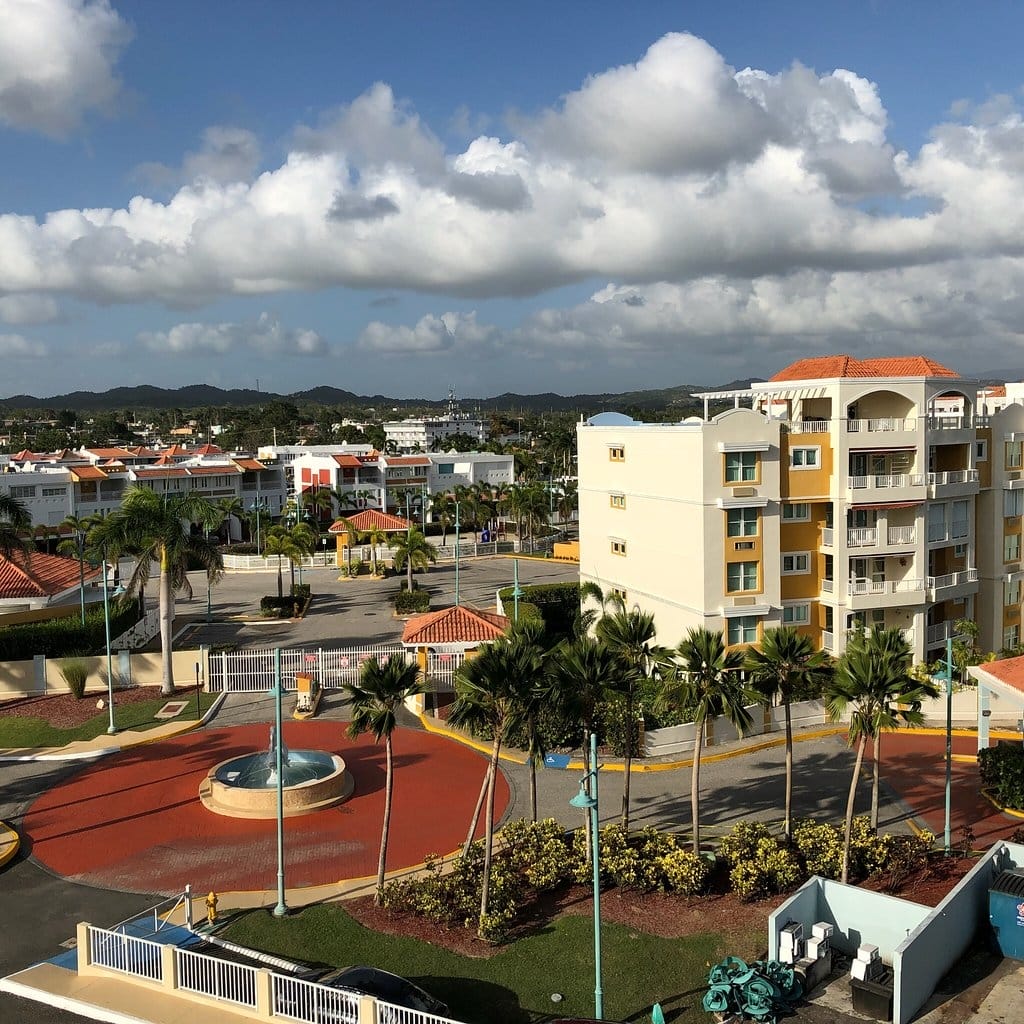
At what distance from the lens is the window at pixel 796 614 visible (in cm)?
3741

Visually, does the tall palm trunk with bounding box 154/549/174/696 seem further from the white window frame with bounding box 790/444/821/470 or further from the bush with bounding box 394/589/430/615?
the white window frame with bounding box 790/444/821/470

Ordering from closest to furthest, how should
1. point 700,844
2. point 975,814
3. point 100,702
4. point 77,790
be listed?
point 700,844
point 975,814
point 77,790
point 100,702

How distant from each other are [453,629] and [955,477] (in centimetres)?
2179

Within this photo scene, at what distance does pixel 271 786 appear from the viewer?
26.9 metres

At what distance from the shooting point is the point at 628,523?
4144 cm

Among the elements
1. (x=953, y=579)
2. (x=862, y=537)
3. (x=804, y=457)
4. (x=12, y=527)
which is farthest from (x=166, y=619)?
(x=953, y=579)

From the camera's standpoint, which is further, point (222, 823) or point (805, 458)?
point (805, 458)

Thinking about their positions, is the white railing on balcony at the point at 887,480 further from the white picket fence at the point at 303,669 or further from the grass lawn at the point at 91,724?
the grass lawn at the point at 91,724

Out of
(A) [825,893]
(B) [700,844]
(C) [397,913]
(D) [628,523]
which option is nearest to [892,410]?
(D) [628,523]

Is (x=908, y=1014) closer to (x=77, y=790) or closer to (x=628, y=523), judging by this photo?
(x=77, y=790)

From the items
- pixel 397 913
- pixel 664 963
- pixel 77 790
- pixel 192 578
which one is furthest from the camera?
pixel 192 578

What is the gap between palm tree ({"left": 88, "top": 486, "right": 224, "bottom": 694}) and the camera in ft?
120

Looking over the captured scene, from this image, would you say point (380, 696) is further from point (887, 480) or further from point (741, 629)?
point (887, 480)

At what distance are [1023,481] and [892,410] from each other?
796 cm
